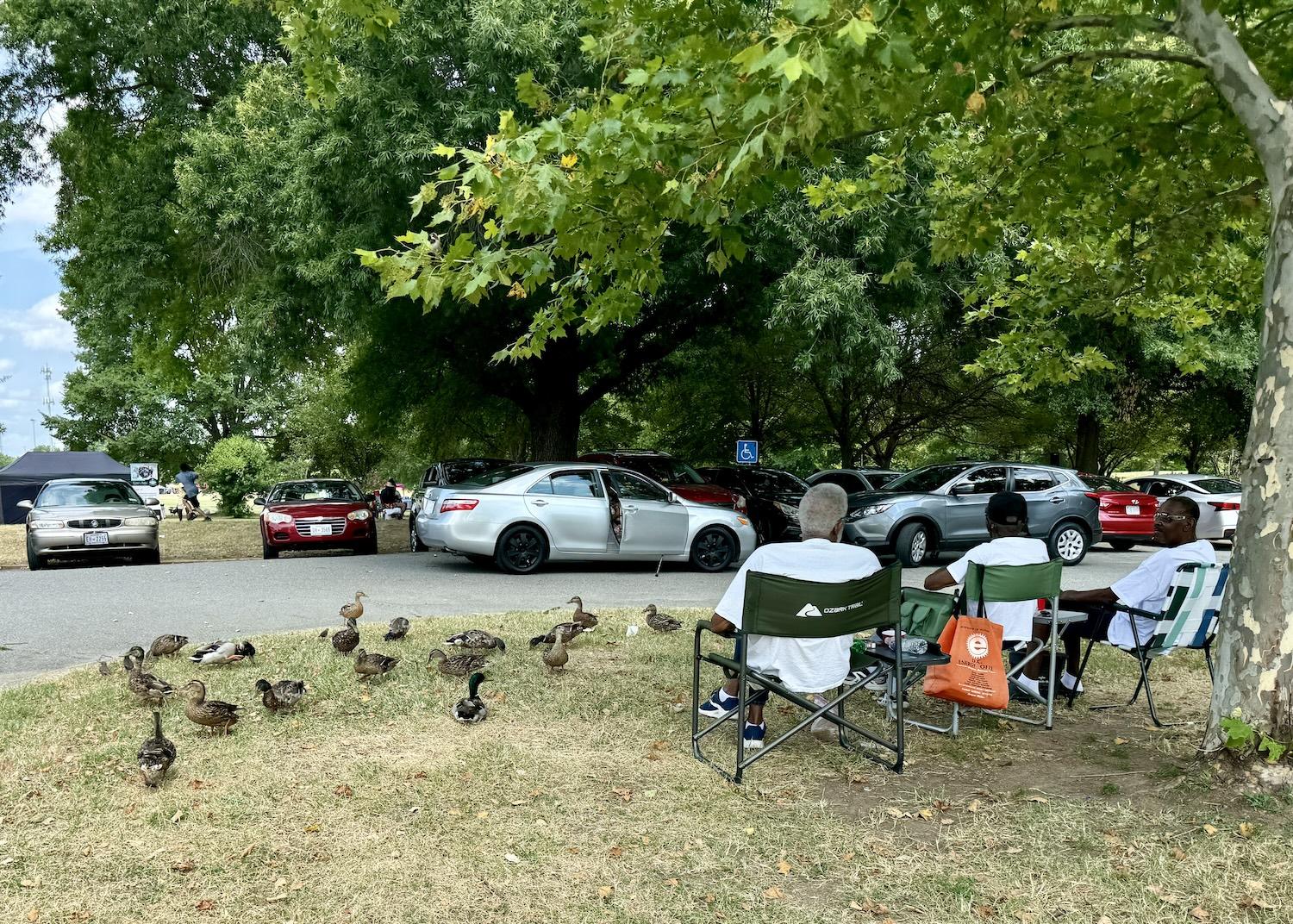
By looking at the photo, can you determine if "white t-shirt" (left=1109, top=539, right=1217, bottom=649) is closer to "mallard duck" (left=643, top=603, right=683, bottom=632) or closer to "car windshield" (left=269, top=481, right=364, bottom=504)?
"mallard duck" (left=643, top=603, right=683, bottom=632)

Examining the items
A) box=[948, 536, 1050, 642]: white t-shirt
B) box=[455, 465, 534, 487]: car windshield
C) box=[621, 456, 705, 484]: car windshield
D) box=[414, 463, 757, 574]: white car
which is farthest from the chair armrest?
box=[621, 456, 705, 484]: car windshield

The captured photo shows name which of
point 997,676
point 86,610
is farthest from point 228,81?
A: point 997,676

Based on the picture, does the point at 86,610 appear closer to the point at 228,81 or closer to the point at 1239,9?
the point at 1239,9

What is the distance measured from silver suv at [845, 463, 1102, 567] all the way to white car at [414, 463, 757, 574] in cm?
212

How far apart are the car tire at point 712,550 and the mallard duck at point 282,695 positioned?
8.80m

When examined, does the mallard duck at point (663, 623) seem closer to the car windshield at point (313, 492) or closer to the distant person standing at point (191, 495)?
the car windshield at point (313, 492)

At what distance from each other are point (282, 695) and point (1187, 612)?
5.14 metres

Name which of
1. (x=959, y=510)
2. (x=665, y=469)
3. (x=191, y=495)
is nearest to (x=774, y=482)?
(x=665, y=469)

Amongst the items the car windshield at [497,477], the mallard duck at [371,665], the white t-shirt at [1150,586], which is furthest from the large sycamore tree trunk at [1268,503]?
the car windshield at [497,477]

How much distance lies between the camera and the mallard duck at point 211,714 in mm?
5566

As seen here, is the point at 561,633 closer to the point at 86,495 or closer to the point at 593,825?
the point at 593,825

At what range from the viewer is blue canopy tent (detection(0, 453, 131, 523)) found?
35.2 m

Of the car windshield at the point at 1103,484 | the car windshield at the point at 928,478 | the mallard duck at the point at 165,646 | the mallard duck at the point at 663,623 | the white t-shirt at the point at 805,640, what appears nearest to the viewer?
the white t-shirt at the point at 805,640

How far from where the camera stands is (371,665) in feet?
22.1
